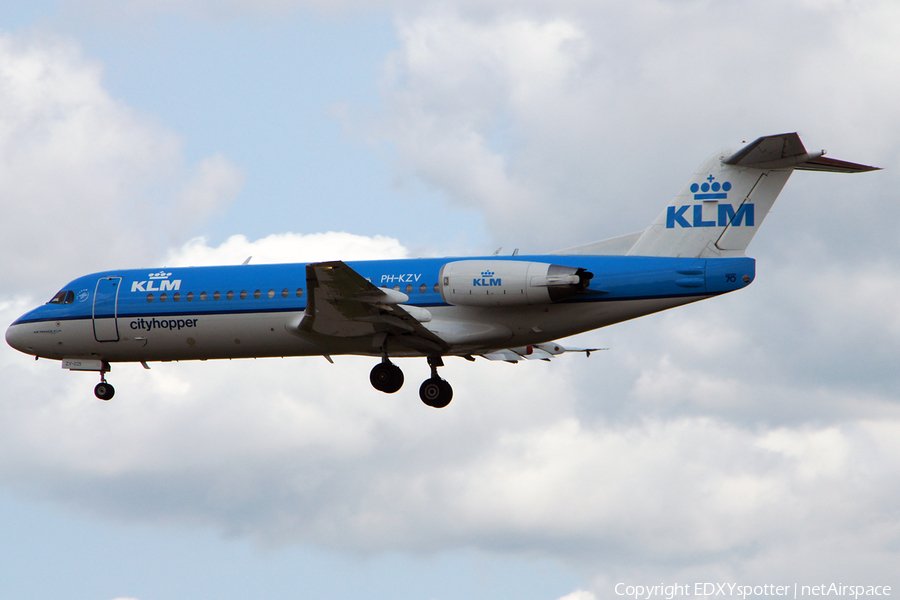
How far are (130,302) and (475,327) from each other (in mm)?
9617

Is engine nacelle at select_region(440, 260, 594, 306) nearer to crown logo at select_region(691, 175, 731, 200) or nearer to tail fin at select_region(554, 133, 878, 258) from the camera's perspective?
tail fin at select_region(554, 133, 878, 258)

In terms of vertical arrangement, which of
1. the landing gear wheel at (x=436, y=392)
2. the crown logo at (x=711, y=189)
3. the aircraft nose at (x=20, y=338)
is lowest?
the landing gear wheel at (x=436, y=392)

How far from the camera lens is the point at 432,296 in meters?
28.5

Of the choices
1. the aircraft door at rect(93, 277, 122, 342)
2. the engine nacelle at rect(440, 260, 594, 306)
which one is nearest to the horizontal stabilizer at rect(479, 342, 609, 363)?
the engine nacelle at rect(440, 260, 594, 306)

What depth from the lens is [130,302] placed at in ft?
102

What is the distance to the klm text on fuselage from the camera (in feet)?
89.7

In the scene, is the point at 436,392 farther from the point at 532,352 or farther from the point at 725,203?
the point at 725,203

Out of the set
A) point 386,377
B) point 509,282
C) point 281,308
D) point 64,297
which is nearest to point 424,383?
point 386,377

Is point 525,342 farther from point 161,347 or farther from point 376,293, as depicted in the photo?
point 161,347

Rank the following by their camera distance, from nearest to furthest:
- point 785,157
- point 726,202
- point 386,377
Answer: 1. point 785,157
2. point 726,202
3. point 386,377

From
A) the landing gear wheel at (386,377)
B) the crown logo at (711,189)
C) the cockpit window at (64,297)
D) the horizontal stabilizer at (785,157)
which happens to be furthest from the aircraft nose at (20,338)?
the horizontal stabilizer at (785,157)

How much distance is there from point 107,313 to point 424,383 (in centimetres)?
885

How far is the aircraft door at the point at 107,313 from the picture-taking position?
102 feet

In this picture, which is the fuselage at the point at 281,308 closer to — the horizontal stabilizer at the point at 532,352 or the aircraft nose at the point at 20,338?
the aircraft nose at the point at 20,338
